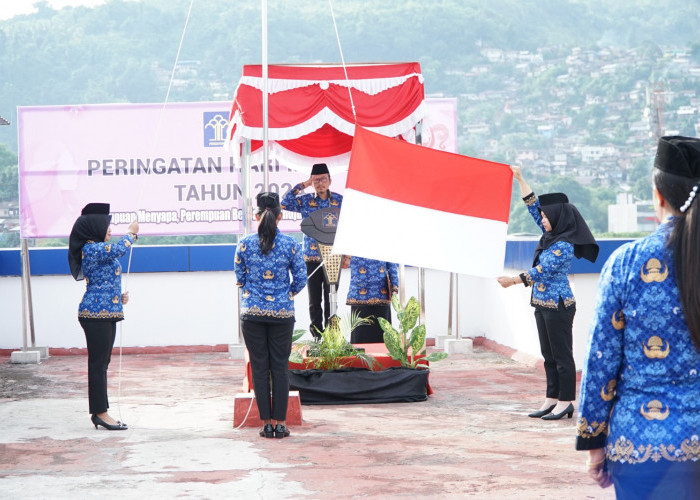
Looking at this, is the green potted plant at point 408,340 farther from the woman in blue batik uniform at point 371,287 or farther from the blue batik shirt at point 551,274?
the blue batik shirt at point 551,274

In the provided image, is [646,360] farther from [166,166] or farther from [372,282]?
[166,166]

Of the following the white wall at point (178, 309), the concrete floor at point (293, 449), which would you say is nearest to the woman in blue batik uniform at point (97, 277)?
the concrete floor at point (293, 449)

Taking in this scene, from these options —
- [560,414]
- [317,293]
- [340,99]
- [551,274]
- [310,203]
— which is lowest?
[560,414]

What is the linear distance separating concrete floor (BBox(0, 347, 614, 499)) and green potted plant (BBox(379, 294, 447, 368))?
0.33 m

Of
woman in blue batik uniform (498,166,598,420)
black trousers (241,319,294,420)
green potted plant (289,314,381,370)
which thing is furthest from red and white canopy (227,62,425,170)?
black trousers (241,319,294,420)

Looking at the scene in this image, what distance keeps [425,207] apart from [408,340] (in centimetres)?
161

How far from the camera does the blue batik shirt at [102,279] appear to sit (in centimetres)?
649

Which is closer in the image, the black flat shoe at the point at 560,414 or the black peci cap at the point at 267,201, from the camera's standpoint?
the black peci cap at the point at 267,201

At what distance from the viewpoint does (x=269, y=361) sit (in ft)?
21.0

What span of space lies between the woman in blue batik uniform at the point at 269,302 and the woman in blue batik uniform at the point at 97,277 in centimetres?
81

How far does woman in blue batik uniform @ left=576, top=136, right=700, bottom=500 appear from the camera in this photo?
250cm

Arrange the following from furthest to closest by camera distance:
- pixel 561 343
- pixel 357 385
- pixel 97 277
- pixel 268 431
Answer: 1. pixel 357 385
2. pixel 561 343
3. pixel 97 277
4. pixel 268 431

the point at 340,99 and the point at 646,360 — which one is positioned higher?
the point at 340,99

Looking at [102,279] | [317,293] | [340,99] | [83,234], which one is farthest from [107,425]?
[340,99]
